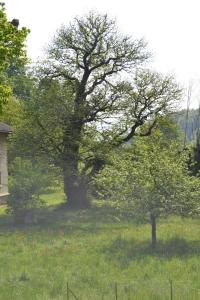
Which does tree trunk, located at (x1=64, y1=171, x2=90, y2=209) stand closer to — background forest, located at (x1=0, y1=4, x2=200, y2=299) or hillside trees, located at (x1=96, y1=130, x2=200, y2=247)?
background forest, located at (x1=0, y1=4, x2=200, y2=299)

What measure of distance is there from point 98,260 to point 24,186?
530 inches

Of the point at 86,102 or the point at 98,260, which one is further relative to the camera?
the point at 86,102

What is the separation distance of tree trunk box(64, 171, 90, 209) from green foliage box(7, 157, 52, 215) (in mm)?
6237

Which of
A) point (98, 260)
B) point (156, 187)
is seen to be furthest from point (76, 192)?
point (98, 260)

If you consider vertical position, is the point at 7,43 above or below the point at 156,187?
above

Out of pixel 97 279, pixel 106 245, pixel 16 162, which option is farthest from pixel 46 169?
A: pixel 97 279

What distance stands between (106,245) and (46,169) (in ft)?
45.8

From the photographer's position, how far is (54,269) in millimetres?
18000

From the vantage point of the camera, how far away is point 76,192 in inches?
1540

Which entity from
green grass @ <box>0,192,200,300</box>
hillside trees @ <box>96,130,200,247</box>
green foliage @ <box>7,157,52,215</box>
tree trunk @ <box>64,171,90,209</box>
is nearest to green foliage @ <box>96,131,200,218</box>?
hillside trees @ <box>96,130,200,247</box>

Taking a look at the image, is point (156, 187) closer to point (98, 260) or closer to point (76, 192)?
point (98, 260)

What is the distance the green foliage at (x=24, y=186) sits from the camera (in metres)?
31.5

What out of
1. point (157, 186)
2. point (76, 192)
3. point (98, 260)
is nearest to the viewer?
point (98, 260)

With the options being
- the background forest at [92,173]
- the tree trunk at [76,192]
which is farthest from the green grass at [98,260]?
the tree trunk at [76,192]
